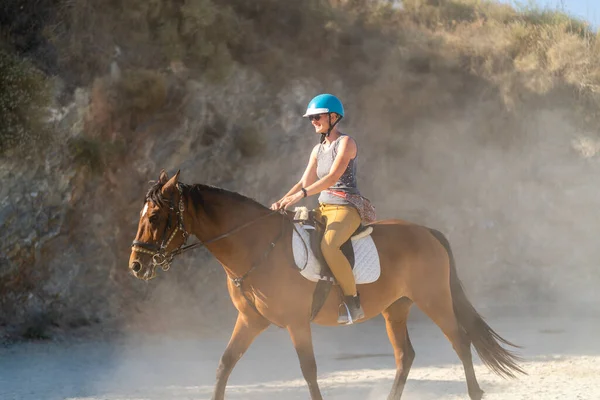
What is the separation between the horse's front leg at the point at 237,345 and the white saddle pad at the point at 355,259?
55cm

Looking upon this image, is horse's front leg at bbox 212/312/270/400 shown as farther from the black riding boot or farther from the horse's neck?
the black riding boot

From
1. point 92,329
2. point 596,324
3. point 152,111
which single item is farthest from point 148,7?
point 596,324

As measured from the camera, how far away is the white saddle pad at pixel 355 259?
17.1ft

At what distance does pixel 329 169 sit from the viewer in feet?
17.8

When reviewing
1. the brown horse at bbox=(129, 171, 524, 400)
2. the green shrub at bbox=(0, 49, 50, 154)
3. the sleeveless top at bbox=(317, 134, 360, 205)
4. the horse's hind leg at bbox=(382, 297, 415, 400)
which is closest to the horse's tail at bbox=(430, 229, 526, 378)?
the brown horse at bbox=(129, 171, 524, 400)

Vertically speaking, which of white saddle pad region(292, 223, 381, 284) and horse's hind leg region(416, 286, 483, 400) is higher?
white saddle pad region(292, 223, 381, 284)

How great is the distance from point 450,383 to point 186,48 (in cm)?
857

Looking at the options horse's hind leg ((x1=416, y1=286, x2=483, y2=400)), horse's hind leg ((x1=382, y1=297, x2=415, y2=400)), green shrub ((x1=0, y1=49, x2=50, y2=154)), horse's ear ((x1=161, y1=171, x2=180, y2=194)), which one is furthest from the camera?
green shrub ((x1=0, y1=49, x2=50, y2=154))

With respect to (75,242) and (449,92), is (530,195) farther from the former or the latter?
(75,242)

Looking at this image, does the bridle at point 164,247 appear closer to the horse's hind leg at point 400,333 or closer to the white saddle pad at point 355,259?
the white saddle pad at point 355,259

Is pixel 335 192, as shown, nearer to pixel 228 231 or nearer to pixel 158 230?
pixel 228 231

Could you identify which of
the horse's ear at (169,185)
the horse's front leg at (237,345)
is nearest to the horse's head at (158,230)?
the horse's ear at (169,185)

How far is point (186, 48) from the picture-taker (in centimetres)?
1286

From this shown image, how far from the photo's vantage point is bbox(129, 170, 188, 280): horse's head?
4645 millimetres
